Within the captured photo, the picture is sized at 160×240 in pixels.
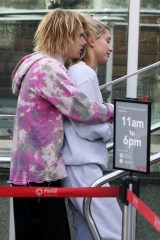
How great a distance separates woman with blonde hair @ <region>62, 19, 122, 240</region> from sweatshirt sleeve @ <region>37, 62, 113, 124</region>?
0.08m

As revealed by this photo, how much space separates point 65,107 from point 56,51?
1.13ft

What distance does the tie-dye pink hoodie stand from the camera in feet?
14.4

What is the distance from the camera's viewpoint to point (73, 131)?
4.47 m

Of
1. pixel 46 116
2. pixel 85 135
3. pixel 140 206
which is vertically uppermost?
pixel 46 116

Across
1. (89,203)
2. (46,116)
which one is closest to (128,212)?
(89,203)

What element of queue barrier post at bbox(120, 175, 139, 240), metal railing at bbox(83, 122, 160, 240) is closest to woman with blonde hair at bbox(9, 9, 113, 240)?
metal railing at bbox(83, 122, 160, 240)

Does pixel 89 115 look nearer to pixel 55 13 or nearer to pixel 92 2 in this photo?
pixel 55 13

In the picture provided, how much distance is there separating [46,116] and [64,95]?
0.15m

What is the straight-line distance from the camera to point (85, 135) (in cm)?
445

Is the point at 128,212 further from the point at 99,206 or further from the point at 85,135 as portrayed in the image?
the point at 85,135

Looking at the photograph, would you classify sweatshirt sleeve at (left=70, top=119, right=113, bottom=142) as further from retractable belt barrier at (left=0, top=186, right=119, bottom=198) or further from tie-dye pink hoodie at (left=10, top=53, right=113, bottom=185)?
retractable belt barrier at (left=0, top=186, right=119, bottom=198)

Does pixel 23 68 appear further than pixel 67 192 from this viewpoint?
Yes

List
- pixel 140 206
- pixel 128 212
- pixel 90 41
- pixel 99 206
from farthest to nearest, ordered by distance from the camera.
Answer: pixel 90 41, pixel 99 206, pixel 128 212, pixel 140 206

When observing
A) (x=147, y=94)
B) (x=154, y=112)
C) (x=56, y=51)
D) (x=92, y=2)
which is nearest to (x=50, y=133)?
(x=56, y=51)
